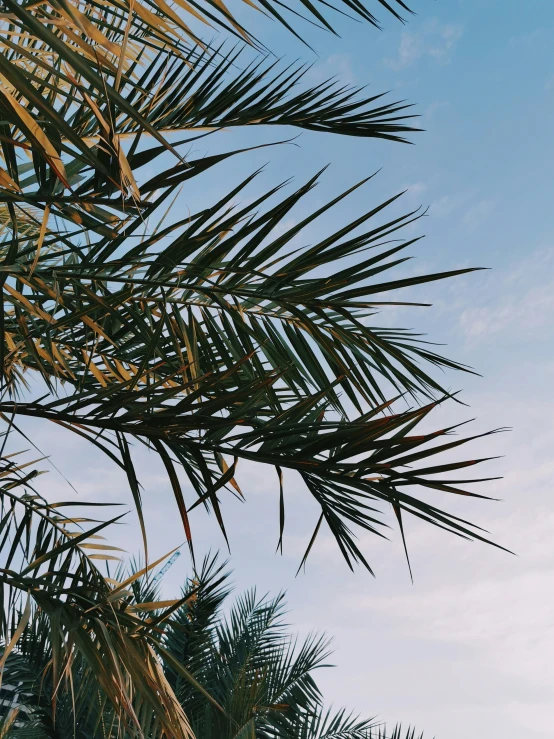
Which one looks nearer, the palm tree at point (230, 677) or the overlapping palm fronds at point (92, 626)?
the overlapping palm fronds at point (92, 626)

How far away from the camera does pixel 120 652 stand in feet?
4.04

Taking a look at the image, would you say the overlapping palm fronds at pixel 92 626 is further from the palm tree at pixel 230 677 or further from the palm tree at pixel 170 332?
the palm tree at pixel 230 677

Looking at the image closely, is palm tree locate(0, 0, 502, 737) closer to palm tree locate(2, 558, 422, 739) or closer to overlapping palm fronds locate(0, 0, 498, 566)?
overlapping palm fronds locate(0, 0, 498, 566)

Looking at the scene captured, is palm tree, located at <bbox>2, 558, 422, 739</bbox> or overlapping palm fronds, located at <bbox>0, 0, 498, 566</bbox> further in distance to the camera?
palm tree, located at <bbox>2, 558, 422, 739</bbox>

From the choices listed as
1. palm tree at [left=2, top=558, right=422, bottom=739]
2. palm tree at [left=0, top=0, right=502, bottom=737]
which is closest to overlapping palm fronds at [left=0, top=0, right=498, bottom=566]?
palm tree at [left=0, top=0, right=502, bottom=737]

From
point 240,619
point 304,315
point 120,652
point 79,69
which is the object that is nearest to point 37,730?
point 240,619

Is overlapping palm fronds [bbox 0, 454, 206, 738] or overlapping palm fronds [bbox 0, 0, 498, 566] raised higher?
overlapping palm fronds [bbox 0, 0, 498, 566]

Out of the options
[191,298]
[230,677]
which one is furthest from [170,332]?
[230,677]

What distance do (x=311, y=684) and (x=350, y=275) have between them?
408 centimetres

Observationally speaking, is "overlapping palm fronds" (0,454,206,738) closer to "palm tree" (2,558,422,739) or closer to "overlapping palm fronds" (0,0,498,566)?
"overlapping palm fronds" (0,0,498,566)

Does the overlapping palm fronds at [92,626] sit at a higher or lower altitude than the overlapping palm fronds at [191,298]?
lower

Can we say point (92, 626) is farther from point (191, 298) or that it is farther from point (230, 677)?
point (230, 677)

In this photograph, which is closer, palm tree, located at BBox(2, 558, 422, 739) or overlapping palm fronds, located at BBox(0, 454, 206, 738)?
overlapping palm fronds, located at BBox(0, 454, 206, 738)

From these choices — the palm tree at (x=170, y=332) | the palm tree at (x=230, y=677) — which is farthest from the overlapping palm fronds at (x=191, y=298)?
the palm tree at (x=230, y=677)
